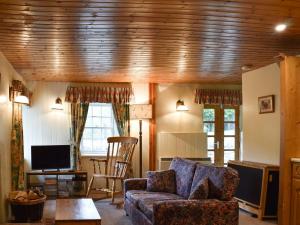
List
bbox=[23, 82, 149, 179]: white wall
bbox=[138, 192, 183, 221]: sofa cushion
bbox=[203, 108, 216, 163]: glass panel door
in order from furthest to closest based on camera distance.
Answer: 1. bbox=[203, 108, 216, 163]: glass panel door
2. bbox=[23, 82, 149, 179]: white wall
3. bbox=[138, 192, 183, 221]: sofa cushion

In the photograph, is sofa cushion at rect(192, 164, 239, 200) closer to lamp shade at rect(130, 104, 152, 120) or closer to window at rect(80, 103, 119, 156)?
lamp shade at rect(130, 104, 152, 120)

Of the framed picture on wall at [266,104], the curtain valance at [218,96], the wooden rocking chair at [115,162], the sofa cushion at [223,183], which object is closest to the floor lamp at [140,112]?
the wooden rocking chair at [115,162]

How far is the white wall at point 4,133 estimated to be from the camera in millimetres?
4895

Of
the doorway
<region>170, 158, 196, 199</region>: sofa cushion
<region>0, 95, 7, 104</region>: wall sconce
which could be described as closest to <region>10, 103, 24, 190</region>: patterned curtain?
<region>0, 95, 7, 104</region>: wall sconce

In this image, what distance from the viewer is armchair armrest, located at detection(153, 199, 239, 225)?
3.68 meters

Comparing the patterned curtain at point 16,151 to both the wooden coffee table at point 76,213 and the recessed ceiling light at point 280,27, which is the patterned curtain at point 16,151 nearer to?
the wooden coffee table at point 76,213

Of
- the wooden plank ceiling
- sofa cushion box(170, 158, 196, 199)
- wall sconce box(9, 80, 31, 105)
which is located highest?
the wooden plank ceiling

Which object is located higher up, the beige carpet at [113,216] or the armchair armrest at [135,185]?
the armchair armrest at [135,185]

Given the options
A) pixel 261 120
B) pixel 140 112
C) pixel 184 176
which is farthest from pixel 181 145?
pixel 184 176

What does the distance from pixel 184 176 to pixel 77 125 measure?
3.46 metres

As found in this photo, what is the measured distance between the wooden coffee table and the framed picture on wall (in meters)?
2.93

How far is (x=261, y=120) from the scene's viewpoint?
5.84 meters

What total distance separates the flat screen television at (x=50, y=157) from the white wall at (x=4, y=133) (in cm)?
159

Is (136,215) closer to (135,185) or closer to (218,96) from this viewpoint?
(135,185)
